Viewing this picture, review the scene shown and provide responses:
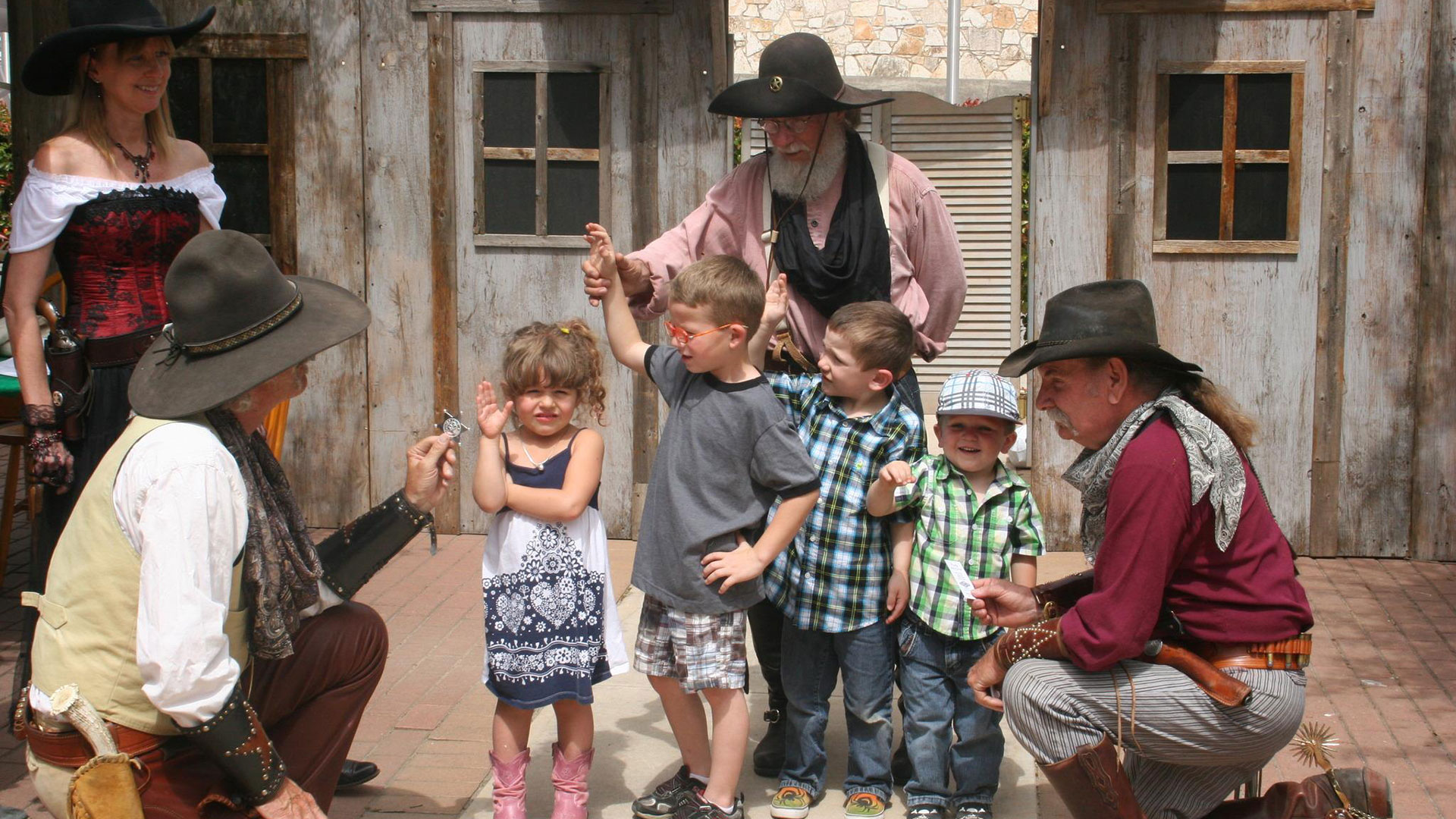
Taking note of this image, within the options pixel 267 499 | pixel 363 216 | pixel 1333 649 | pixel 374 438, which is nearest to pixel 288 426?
pixel 374 438

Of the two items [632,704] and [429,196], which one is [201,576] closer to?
[632,704]

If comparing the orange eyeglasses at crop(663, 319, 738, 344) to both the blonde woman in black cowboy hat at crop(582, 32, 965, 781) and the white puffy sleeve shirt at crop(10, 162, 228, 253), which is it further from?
the white puffy sleeve shirt at crop(10, 162, 228, 253)

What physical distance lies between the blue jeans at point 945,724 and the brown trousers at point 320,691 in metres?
1.35

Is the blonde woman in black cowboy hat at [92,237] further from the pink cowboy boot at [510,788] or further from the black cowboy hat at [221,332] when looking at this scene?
the pink cowboy boot at [510,788]

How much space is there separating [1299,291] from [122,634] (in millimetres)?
5149

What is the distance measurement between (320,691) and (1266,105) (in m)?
4.79

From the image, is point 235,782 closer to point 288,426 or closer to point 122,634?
point 122,634

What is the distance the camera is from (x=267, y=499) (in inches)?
125

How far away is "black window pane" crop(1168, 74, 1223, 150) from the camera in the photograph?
627cm

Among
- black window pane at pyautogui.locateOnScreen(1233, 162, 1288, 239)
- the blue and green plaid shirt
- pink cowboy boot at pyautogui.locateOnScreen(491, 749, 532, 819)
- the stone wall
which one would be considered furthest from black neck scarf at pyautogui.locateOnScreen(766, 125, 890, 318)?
the stone wall

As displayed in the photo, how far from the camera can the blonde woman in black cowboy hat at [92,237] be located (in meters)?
3.94

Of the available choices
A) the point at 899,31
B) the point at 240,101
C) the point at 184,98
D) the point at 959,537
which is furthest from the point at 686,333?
the point at 899,31

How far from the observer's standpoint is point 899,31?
16375mm

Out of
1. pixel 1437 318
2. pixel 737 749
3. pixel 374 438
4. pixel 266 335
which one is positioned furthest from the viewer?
Result: pixel 374 438
